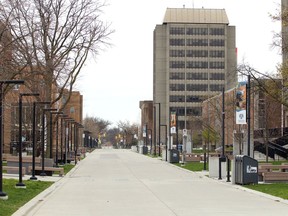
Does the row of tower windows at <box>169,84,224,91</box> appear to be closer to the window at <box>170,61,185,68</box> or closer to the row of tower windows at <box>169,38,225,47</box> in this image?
the window at <box>170,61,185,68</box>

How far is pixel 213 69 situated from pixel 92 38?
12907 centimetres

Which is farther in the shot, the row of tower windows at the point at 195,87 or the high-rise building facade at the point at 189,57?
the row of tower windows at the point at 195,87

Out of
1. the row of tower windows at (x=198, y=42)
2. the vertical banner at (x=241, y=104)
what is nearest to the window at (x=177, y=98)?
the row of tower windows at (x=198, y=42)

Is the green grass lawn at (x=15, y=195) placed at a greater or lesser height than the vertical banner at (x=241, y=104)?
lesser

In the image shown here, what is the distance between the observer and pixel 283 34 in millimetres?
35875

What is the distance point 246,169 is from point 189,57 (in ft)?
475

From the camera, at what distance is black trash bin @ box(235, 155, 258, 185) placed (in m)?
24.8

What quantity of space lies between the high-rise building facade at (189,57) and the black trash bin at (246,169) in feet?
462

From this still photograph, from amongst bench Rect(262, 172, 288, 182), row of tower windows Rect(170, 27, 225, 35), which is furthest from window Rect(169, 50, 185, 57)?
bench Rect(262, 172, 288, 182)

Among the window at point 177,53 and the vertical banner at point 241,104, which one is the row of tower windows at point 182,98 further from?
the vertical banner at point 241,104

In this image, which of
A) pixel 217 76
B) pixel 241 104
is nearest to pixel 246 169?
pixel 241 104

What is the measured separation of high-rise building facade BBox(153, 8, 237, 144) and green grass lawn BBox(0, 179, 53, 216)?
5654 inches

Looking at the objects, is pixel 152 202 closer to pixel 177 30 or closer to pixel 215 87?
pixel 177 30

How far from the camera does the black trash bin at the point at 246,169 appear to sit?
2484 centimetres
